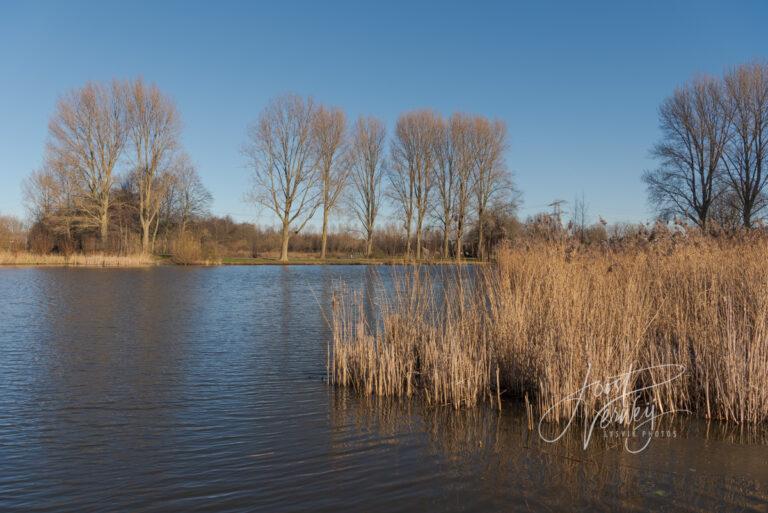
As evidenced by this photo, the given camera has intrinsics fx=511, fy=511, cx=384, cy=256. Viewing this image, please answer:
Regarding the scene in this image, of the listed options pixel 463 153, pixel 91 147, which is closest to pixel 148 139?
pixel 91 147

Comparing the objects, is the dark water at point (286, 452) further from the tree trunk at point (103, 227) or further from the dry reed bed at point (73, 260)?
the tree trunk at point (103, 227)

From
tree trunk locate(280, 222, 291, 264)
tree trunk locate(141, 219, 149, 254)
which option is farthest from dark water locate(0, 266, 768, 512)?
tree trunk locate(280, 222, 291, 264)

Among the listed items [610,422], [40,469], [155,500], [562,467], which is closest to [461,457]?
[562,467]

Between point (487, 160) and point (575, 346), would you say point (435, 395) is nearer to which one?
point (575, 346)

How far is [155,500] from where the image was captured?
140 inches

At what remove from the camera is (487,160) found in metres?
42.3

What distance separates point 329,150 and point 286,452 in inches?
1502

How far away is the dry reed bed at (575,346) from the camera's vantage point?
16.4 ft

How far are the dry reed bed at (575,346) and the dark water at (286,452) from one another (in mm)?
384

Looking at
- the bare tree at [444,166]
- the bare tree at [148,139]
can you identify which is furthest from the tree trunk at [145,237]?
the bare tree at [444,166]

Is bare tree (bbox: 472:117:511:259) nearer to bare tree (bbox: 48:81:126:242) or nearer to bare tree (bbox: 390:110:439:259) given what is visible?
bare tree (bbox: 390:110:439:259)

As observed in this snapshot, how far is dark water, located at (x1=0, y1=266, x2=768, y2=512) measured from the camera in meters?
3.61

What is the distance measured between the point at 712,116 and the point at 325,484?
36.2m

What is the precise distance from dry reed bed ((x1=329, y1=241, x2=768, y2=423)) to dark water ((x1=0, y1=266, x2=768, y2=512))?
0.38 m
